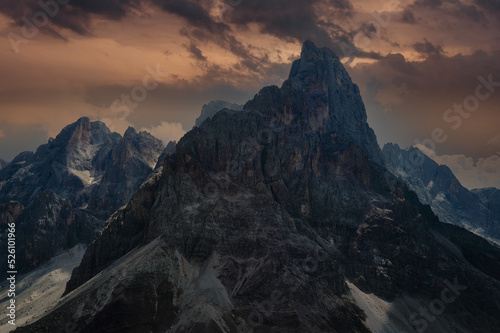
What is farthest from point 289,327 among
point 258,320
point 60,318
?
point 60,318

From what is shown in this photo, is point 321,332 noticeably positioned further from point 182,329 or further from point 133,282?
point 133,282

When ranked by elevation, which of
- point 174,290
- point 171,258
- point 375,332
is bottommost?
point 375,332

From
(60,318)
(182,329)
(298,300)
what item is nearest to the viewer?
(60,318)

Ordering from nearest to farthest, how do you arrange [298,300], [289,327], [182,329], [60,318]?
1. [60,318]
2. [182,329]
3. [289,327]
4. [298,300]

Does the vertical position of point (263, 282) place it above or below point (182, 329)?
above

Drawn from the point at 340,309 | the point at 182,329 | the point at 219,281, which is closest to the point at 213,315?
the point at 182,329

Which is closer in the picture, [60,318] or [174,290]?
[60,318]

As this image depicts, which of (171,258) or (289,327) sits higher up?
(171,258)

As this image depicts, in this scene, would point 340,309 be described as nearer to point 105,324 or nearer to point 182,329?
point 182,329

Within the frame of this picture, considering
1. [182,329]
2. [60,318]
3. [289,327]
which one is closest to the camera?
[60,318]

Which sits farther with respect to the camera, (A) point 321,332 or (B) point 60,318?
(A) point 321,332
